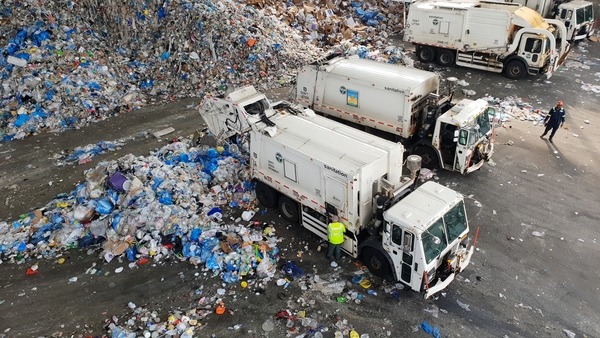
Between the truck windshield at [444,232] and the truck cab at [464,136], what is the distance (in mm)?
3262

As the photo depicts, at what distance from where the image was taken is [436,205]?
7086 mm

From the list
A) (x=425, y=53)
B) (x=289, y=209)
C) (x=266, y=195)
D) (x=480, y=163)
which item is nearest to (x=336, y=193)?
(x=289, y=209)

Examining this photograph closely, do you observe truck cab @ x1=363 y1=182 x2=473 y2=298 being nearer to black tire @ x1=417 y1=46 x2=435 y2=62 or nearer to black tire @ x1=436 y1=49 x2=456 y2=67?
black tire @ x1=436 y1=49 x2=456 y2=67

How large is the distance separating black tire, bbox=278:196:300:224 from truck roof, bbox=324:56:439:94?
13.9 ft

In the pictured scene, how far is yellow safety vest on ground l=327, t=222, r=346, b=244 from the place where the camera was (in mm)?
7719

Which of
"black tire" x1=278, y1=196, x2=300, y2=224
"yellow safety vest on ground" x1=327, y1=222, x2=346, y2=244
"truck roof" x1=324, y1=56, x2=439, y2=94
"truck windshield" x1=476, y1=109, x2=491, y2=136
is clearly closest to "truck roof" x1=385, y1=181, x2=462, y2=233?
"yellow safety vest on ground" x1=327, y1=222, x2=346, y2=244

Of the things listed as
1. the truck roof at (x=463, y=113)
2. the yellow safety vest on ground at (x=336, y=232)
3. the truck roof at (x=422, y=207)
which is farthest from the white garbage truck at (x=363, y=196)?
the truck roof at (x=463, y=113)

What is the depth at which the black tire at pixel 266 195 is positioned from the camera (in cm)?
937

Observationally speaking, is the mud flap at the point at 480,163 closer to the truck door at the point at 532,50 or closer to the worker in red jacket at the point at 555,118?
the worker in red jacket at the point at 555,118

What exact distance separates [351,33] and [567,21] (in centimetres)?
919

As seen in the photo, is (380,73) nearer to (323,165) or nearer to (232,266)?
(323,165)

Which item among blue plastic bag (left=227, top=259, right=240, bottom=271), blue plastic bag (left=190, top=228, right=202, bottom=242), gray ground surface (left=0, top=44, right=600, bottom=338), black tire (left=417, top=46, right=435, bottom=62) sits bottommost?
gray ground surface (left=0, top=44, right=600, bottom=338)

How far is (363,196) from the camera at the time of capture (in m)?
7.63

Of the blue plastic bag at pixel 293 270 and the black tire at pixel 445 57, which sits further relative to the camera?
the black tire at pixel 445 57
